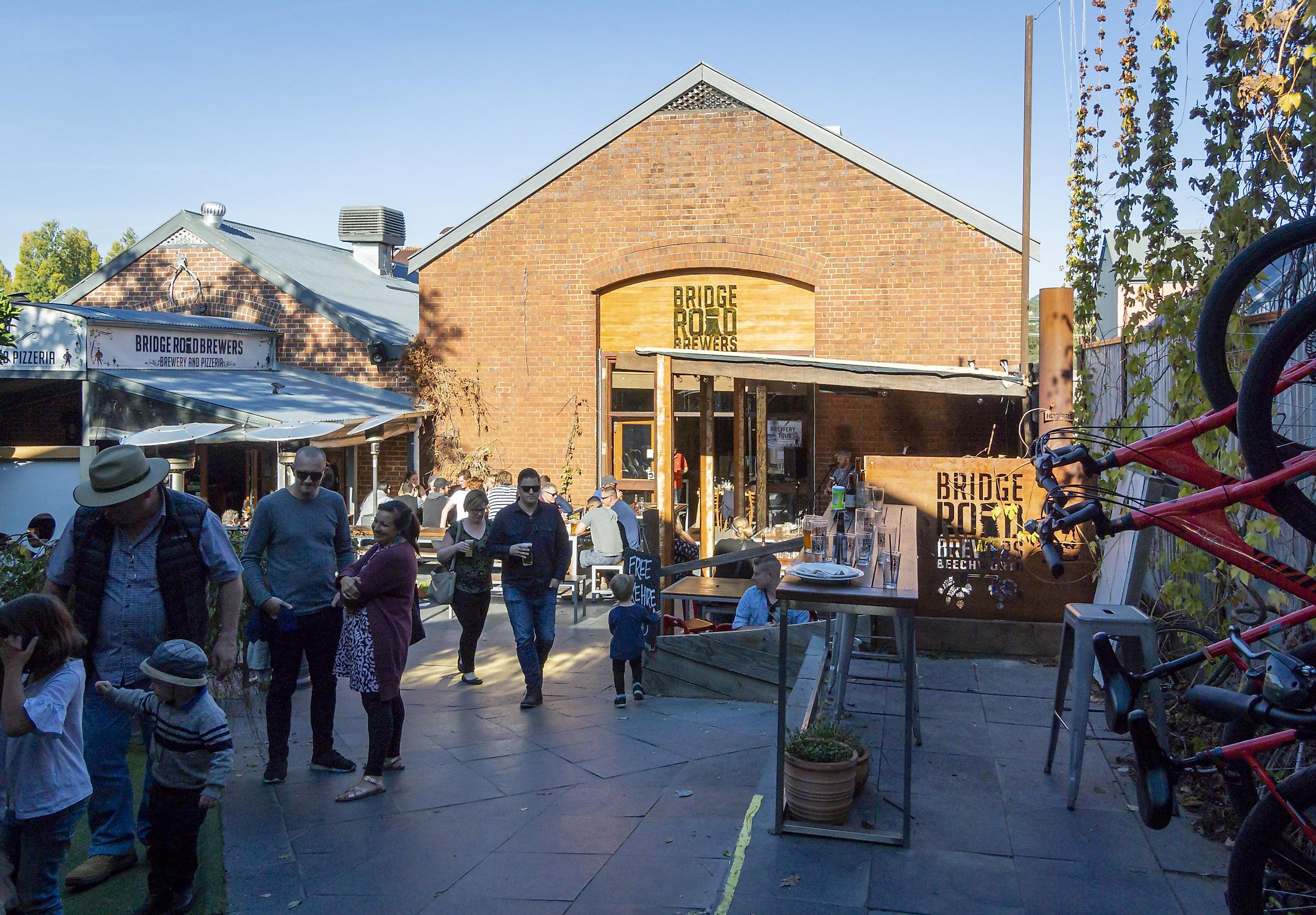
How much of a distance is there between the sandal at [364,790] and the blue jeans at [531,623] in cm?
194

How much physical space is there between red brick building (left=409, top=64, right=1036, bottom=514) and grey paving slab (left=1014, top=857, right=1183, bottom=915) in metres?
9.62

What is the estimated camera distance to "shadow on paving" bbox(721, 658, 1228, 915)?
12.6 feet

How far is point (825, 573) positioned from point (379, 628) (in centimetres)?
255

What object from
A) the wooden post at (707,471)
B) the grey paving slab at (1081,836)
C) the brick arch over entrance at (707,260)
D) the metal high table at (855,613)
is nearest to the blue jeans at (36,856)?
the metal high table at (855,613)

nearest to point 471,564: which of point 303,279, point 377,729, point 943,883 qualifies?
point 377,729

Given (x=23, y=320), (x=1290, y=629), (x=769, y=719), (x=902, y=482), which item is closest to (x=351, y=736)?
(x=769, y=719)

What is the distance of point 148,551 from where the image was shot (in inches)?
177

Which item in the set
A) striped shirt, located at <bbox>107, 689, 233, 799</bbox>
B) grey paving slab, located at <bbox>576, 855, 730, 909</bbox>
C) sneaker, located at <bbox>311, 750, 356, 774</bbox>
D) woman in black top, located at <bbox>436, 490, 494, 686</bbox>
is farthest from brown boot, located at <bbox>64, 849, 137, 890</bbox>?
woman in black top, located at <bbox>436, 490, 494, 686</bbox>

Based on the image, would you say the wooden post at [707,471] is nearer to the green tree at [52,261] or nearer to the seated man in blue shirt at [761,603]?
the seated man in blue shirt at [761,603]

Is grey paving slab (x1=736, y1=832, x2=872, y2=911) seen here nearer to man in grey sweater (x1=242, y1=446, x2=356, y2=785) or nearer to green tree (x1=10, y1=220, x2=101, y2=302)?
man in grey sweater (x1=242, y1=446, x2=356, y2=785)

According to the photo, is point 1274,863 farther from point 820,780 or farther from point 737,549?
point 737,549

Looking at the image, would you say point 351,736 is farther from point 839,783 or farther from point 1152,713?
point 1152,713

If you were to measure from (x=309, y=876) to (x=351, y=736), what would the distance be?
234 cm

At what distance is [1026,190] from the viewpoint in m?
14.1
